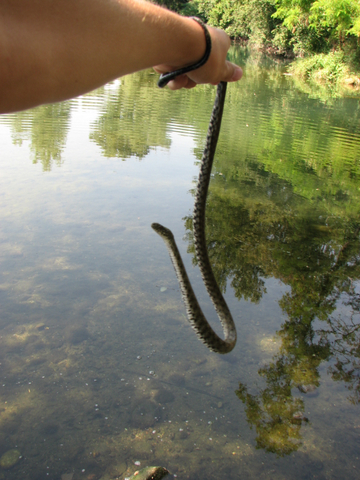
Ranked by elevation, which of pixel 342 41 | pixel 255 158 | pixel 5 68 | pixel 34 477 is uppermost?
pixel 342 41

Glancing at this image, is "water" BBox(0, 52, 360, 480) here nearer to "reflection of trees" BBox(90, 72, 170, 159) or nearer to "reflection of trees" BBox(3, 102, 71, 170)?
"reflection of trees" BBox(3, 102, 71, 170)

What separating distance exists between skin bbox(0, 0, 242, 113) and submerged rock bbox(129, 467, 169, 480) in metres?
2.80

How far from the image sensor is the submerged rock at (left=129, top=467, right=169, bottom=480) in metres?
3.06

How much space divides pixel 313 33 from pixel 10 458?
4811 cm

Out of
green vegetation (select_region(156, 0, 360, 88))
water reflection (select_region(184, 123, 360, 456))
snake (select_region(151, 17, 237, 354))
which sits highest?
green vegetation (select_region(156, 0, 360, 88))

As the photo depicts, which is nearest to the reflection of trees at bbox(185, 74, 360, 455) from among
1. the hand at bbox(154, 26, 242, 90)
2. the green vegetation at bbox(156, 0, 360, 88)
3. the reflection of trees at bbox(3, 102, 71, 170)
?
the hand at bbox(154, 26, 242, 90)

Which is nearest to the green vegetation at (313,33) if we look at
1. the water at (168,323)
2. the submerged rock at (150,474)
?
the water at (168,323)

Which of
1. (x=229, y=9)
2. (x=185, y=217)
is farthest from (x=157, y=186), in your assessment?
(x=229, y=9)

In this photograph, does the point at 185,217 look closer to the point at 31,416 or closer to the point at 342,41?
the point at 31,416

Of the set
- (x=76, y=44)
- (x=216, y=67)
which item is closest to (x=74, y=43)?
(x=76, y=44)

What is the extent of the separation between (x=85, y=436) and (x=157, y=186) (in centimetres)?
597

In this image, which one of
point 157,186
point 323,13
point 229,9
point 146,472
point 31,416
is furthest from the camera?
point 229,9

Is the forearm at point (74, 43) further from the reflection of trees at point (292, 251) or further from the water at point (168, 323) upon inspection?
the reflection of trees at point (292, 251)

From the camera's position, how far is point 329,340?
481 cm
